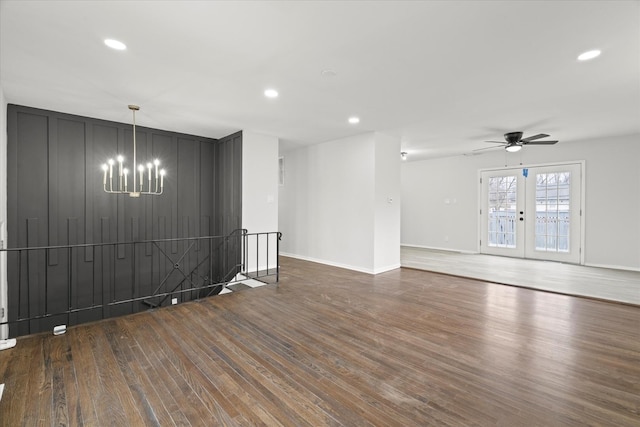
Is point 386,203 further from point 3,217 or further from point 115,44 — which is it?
point 3,217

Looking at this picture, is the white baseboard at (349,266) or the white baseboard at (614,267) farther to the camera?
the white baseboard at (614,267)

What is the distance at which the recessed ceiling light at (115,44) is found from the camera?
8.21 ft

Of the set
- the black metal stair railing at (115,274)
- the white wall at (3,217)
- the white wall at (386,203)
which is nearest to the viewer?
the white wall at (3,217)

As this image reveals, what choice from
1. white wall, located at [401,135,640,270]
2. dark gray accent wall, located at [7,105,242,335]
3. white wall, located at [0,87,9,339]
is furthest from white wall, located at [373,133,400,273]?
white wall, located at [0,87,9,339]

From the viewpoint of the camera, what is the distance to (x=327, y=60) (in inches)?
111

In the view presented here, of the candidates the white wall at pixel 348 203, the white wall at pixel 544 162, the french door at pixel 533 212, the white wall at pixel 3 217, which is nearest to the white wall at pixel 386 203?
the white wall at pixel 348 203

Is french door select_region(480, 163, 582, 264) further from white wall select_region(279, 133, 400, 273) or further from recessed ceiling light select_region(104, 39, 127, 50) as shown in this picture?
recessed ceiling light select_region(104, 39, 127, 50)

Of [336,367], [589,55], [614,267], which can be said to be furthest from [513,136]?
[336,367]

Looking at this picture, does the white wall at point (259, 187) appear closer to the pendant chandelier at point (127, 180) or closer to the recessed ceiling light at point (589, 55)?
the pendant chandelier at point (127, 180)

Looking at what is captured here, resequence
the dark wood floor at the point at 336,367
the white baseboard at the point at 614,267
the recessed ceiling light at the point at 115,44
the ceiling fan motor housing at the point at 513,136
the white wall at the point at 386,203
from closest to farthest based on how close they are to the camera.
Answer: the dark wood floor at the point at 336,367 < the recessed ceiling light at the point at 115,44 < the ceiling fan motor housing at the point at 513,136 < the white wall at the point at 386,203 < the white baseboard at the point at 614,267

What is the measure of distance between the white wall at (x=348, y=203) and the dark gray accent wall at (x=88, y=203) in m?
1.88

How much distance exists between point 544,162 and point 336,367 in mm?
7382

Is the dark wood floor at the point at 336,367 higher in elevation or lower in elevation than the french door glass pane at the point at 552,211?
lower

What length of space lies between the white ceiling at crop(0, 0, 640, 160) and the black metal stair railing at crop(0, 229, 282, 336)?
6.43ft
